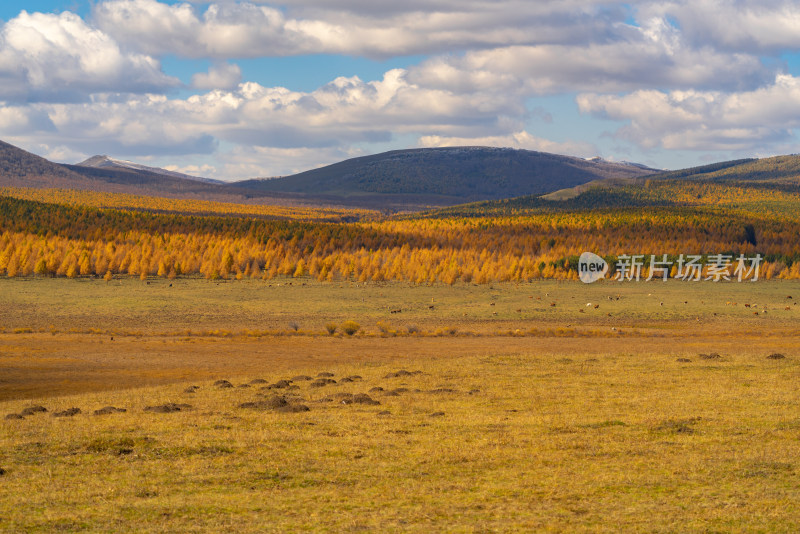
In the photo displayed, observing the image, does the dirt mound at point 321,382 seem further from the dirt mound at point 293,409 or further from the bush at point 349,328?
the bush at point 349,328

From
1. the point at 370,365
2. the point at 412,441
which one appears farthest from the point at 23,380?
the point at 412,441

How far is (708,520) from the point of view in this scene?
15.1 meters

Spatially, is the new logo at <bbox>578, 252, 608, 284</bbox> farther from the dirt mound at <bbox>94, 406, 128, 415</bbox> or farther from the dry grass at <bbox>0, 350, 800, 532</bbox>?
the dirt mound at <bbox>94, 406, 128, 415</bbox>

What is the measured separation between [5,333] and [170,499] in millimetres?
46049

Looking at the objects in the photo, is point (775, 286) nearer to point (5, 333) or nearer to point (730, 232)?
point (730, 232)

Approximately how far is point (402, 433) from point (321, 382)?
11.9m

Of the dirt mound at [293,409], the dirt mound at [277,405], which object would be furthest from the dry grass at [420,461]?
the dirt mound at [277,405]

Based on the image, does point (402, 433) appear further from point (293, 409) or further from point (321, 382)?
point (321, 382)

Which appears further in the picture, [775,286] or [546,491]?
[775,286]

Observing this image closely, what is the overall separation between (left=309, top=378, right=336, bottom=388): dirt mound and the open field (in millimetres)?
717

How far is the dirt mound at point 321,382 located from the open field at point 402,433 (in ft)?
2.35

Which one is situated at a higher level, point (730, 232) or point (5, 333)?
point (730, 232)

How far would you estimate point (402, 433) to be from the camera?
24094 mm

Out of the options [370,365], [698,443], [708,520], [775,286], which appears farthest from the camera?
[775,286]
